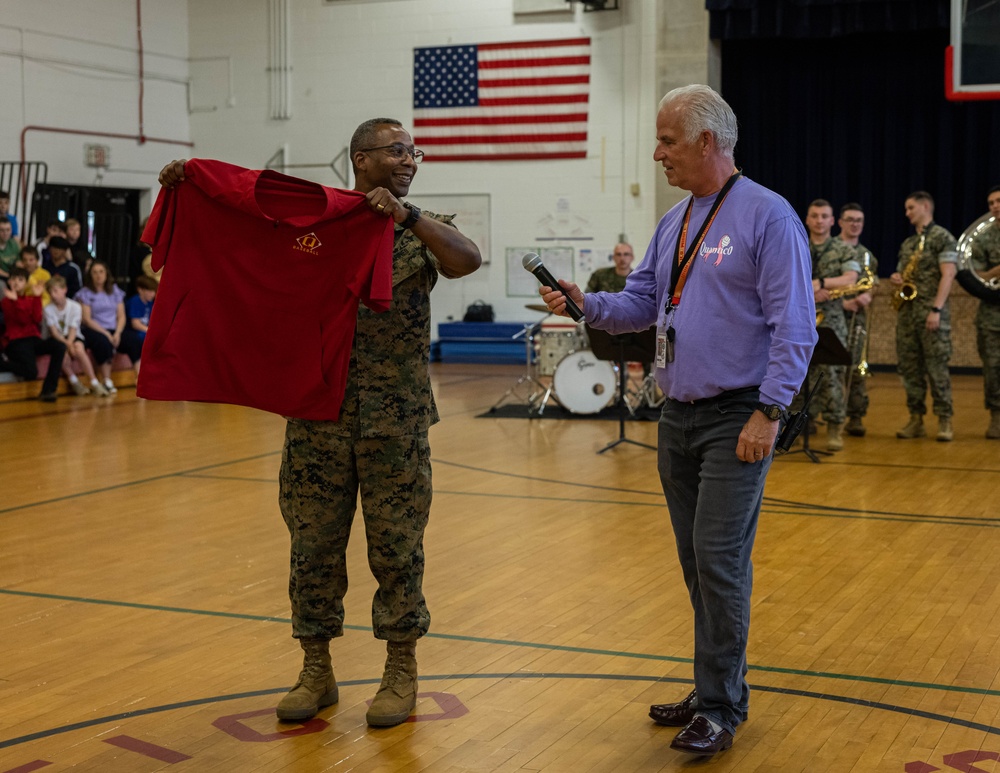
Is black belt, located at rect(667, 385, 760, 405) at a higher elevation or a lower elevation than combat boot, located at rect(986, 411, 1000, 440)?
higher

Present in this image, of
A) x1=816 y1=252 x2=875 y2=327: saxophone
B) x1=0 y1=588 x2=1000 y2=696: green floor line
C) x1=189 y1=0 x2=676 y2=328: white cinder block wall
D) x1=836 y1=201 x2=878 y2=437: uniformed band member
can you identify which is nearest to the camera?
x1=0 y1=588 x2=1000 y2=696: green floor line

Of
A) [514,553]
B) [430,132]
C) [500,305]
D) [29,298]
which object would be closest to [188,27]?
[430,132]

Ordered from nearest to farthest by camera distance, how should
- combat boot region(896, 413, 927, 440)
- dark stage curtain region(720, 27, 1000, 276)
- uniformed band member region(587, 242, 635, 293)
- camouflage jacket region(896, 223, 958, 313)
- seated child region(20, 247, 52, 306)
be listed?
camouflage jacket region(896, 223, 958, 313)
combat boot region(896, 413, 927, 440)
uniformed band member region(587, 242, 635, 293)
seated child region(20, 247, 52, 306)
dark stage curtain region(720, 27, 1000, 276)

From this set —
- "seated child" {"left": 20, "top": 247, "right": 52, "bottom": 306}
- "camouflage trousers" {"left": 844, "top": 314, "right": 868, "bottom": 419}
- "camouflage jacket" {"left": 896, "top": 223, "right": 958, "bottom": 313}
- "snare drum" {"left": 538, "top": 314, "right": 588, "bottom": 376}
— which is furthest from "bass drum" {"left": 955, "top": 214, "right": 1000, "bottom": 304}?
"seated child" {"left": 20, "top": 247, "right": 52, "bottom": 306}

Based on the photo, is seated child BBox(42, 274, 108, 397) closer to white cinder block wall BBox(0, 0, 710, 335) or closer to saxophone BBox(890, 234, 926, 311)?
white cinder block wall BBox(0, 0, 710, 335)

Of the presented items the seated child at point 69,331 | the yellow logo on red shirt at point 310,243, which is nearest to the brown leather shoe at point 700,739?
the yellow logo on red shirt at point 310,243

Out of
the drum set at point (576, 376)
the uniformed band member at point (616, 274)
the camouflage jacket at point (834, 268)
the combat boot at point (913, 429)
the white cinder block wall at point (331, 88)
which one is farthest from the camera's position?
the white cinder block wall at point (331, 88)

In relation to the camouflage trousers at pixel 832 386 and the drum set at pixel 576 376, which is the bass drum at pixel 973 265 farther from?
the drum set at pixel 576 376

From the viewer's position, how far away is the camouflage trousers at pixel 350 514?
144 inches

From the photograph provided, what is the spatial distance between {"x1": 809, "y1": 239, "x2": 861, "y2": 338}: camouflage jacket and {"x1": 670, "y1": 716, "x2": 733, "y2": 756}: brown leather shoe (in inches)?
244

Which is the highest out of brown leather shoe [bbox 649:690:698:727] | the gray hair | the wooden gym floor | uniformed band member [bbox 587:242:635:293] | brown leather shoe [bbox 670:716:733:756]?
the gray hair

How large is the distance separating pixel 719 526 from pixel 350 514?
1.12 meters

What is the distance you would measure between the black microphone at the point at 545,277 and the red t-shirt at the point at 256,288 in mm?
453

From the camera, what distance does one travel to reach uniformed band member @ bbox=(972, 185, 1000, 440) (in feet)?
→ 32.2
